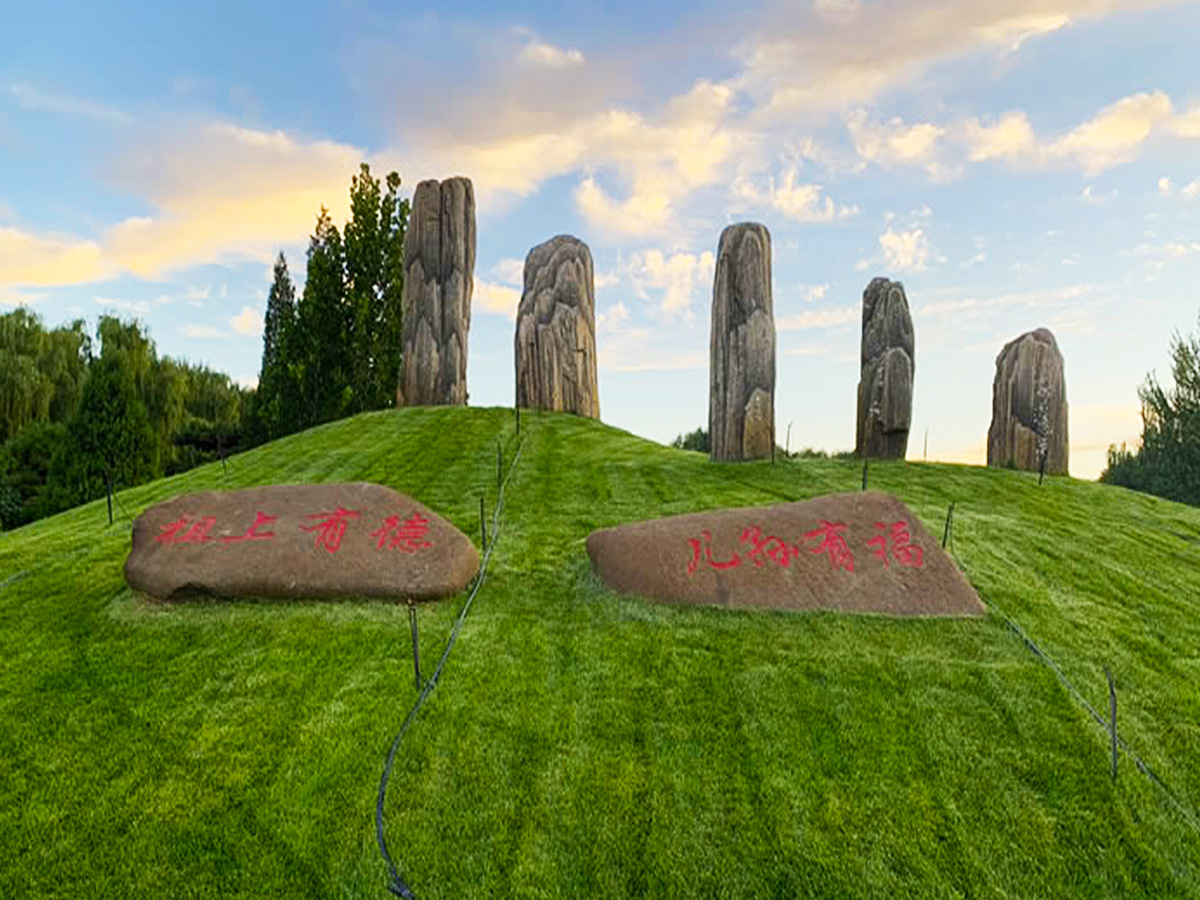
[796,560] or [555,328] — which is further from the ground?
[555,328]

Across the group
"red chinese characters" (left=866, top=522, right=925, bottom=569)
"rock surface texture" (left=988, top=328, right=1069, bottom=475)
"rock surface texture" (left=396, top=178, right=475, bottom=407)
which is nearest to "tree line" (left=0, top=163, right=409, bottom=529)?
"rock surface texture" (left=396, top=178, right=475, bottom=407)

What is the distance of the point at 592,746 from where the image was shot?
16.1 ft

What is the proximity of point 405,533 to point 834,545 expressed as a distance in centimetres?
442

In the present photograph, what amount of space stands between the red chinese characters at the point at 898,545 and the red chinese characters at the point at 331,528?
5.39 metres

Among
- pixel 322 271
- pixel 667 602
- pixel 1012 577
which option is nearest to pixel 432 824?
pixel 667 602

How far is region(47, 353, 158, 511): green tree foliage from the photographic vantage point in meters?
21.7

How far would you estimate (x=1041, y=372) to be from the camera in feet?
48.3

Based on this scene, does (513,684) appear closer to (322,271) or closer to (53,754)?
(53,754)

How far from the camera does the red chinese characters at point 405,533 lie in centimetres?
769

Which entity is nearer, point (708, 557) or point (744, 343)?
point (708, 557)

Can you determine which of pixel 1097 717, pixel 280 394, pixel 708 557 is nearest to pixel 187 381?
pixel 280 394

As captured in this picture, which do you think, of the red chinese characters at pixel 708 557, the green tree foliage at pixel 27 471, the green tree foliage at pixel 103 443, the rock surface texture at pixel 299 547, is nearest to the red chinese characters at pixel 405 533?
the rock surface texture at pixel 299 547

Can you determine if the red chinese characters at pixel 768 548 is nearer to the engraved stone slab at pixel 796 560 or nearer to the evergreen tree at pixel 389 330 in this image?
the engraved stone slab at pixel 796 560

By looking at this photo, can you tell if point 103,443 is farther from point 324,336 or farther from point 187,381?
point 187,381
